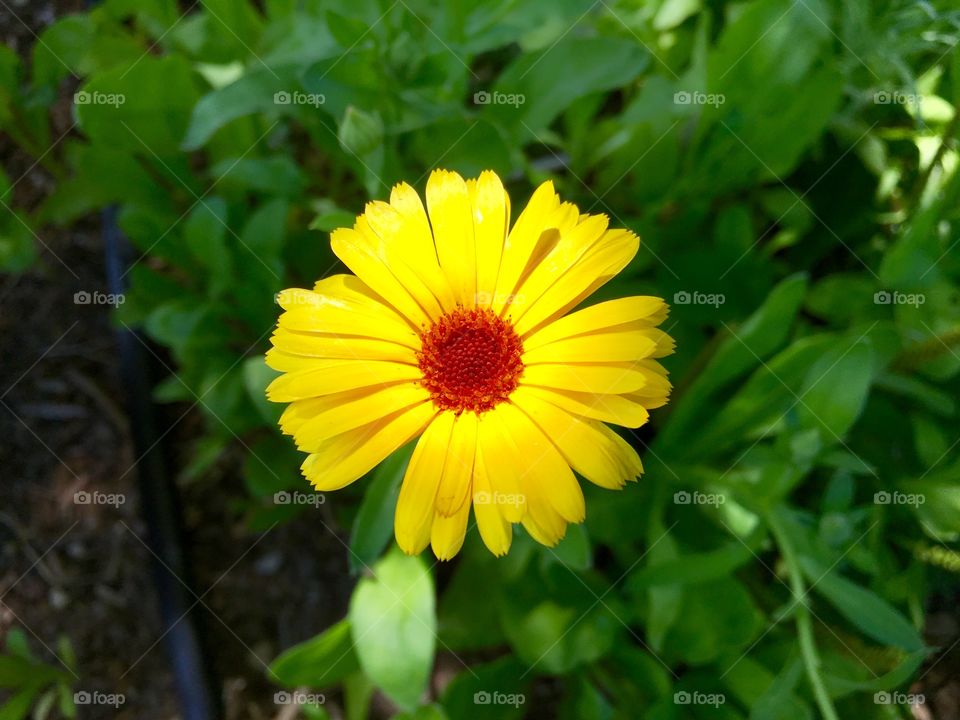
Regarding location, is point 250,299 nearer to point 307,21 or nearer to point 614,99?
point 307,21

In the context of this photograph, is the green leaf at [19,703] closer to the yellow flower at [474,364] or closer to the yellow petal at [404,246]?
the yellow flower at [474,364]

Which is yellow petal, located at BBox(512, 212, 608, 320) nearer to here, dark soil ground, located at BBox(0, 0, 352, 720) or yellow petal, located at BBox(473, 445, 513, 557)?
yellow petal, located at BBox(473, 445, 513, 557)

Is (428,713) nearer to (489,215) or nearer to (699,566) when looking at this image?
(699,566)

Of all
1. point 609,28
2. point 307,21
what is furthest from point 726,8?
point 307,21

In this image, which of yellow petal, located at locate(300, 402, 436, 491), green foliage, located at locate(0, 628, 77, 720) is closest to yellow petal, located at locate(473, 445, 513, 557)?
yellow petal, located at locate(300, 402, 436, 491)

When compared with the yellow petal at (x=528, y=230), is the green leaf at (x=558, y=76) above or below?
above

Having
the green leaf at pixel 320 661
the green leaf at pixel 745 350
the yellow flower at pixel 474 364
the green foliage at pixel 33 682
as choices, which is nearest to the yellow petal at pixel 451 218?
the yellow flower at pixel 474 364
